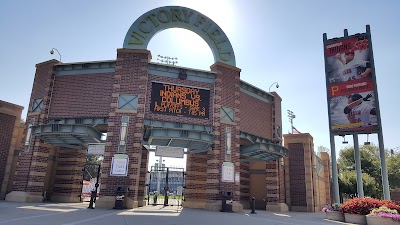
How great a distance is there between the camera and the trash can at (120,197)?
18656mm

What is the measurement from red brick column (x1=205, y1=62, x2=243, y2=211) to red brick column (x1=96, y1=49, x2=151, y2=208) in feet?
17.1

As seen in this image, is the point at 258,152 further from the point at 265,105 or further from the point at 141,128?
the point at 141,128

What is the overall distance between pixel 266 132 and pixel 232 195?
8.55 metres

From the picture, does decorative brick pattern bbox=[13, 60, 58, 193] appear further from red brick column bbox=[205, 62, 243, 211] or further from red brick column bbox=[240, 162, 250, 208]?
red brick column bbox=[240, 162, 250, 208]

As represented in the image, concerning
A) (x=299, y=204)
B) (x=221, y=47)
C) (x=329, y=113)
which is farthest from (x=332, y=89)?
(x=299, y=204)

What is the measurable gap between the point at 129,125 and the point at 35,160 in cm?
766

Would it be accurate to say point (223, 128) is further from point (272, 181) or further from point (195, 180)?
point (272, 181)

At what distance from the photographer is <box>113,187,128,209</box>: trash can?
18.7 meters

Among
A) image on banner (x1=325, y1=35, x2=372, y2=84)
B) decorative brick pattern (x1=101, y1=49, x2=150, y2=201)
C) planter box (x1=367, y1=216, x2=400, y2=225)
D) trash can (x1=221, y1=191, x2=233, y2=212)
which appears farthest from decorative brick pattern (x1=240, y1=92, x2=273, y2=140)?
planter box (x1=367, y1=216, x2=400, y2=225)

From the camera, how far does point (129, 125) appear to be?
21.0 metres

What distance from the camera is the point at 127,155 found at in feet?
66.9

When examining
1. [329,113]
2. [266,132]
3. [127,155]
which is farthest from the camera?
[266,132]

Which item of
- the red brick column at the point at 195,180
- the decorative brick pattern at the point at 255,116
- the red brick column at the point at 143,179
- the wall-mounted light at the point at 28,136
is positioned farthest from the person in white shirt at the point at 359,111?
the wall-mounted light at the point at 28,136

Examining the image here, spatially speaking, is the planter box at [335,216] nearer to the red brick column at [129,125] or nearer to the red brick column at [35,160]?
the red brick column at [129,125]
